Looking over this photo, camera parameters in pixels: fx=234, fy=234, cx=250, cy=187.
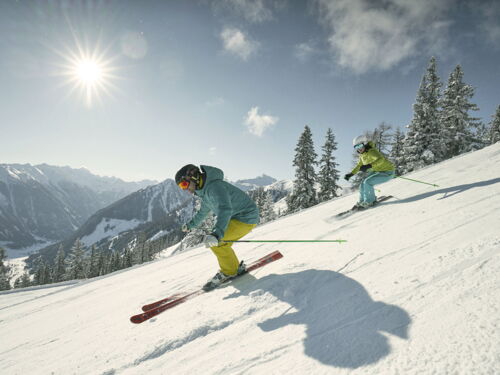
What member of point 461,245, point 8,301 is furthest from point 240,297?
point 8,301

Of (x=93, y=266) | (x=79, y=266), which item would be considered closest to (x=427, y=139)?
(x=79, y=266)

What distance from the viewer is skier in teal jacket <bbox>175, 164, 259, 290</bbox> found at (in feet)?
12.7

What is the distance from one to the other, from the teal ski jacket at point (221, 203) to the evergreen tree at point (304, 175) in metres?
23.5

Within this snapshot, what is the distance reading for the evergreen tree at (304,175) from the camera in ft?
89.6

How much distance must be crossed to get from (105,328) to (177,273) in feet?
7.48

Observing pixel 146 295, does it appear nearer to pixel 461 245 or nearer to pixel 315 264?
pixel 315 264

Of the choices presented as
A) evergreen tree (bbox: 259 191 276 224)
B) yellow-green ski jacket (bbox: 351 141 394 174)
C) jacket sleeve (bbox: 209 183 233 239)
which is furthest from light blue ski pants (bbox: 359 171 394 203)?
evergreen tree (bbox: 259 191 276 224)

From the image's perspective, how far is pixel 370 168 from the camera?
6.78 m

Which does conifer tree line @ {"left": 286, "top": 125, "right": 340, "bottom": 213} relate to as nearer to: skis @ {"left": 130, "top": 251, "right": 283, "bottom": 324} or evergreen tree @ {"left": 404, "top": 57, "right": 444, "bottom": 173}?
evergreen tree @ {"left": 404, "top": 57, "right": 444, "bottom": 173}

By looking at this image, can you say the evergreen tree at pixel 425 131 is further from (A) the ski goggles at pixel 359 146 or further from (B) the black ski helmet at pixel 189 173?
(B) the black ski helmet at pixel 189 173

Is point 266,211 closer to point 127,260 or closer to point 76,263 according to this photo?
point 76,263

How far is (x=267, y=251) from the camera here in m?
5.37

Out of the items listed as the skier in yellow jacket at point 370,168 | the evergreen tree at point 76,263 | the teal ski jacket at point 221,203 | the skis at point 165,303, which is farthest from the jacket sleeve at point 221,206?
the evergreen tree at point 76,263

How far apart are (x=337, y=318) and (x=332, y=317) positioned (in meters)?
0.05
